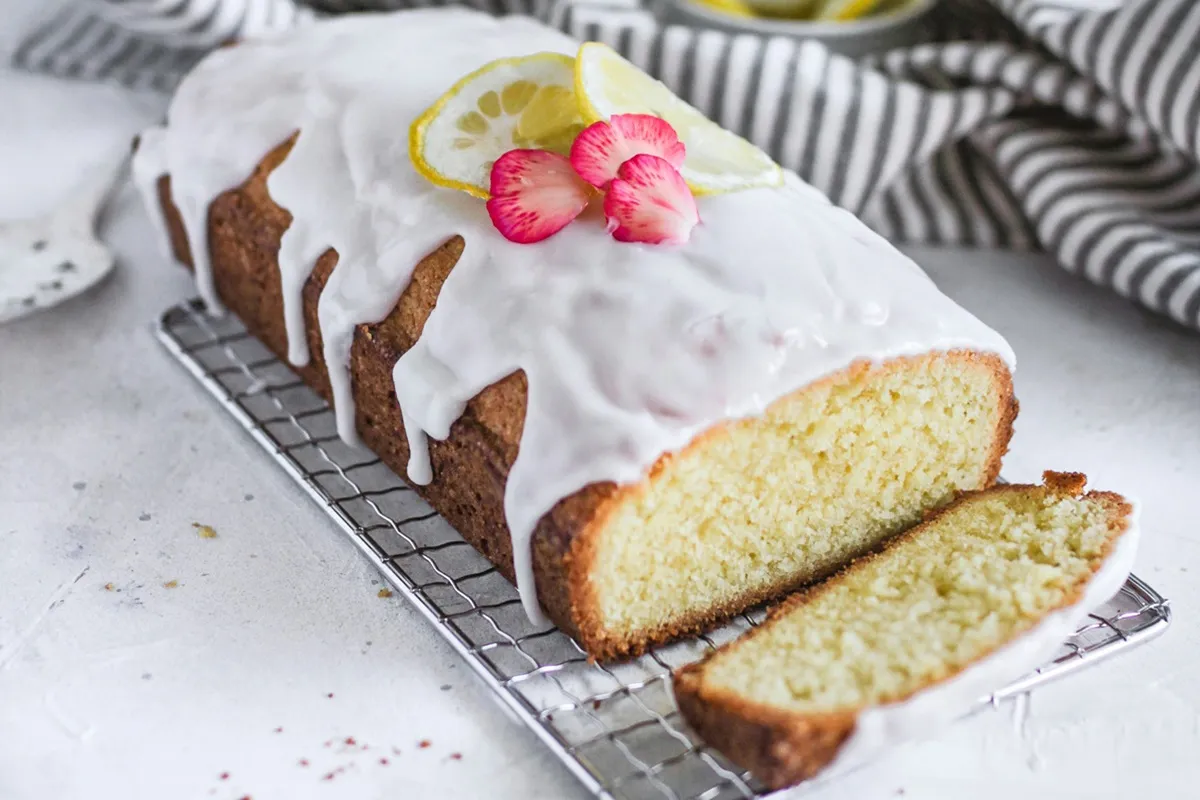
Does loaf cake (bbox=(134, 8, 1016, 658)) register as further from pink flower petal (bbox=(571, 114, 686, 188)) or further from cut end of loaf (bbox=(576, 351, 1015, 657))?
pink flower petal (bbox=(571, 114, 686, 188))

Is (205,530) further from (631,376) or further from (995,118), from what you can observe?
(995,118)

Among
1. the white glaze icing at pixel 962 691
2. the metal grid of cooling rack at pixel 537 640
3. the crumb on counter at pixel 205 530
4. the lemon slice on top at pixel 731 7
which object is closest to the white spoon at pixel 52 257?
the metal grid of cooling rack at pixel 537 640

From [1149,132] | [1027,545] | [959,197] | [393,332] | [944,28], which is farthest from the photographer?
[944,28]

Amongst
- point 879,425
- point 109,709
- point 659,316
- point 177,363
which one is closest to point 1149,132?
point 879,425

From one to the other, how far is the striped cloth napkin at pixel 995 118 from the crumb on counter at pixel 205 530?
182 centimetres

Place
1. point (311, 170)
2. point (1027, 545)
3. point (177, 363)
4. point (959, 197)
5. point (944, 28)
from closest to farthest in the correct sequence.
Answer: point (1027, 545)
point (311, 170)
point (177, 363)
point (959, 197)
point (944, 28)

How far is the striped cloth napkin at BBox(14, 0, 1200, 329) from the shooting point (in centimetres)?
346

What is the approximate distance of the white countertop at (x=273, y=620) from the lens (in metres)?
2.19

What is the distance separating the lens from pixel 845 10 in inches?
154

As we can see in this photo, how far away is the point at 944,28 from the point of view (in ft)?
14.0

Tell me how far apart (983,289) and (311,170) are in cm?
190

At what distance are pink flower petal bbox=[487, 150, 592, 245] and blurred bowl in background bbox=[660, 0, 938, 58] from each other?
1.53 meters

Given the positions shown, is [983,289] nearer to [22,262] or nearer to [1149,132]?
[1149,132]

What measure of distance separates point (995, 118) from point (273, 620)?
2506 millimetres
